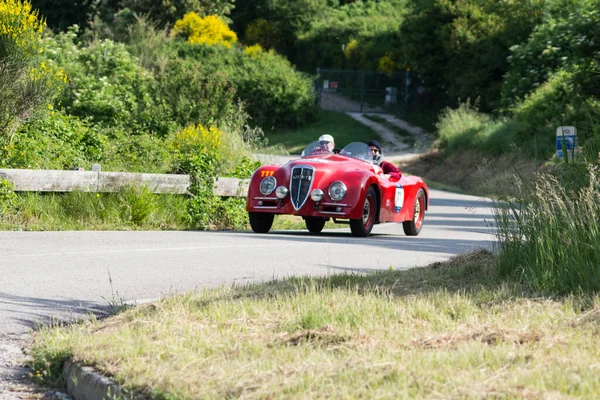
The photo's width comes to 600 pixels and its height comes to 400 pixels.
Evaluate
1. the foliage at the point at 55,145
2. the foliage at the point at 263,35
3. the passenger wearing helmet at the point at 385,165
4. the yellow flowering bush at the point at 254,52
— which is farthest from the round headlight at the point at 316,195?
the foliage at the point at 263,35

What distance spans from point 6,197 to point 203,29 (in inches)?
1972

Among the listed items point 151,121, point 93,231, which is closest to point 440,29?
point 151,121

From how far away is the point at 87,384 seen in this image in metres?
5.83

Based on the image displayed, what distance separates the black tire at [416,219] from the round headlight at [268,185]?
2.73m

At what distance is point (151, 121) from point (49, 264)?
36.2 feet

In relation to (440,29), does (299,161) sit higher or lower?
lower

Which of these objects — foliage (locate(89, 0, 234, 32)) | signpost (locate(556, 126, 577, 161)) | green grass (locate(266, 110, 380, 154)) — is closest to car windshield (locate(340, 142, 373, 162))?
signpost (locate(556, 126, 577, 161))

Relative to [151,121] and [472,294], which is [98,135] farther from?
[472,294]

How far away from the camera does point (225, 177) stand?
703 inches

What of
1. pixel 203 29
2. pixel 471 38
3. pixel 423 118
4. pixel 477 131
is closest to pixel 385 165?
pixel 477 131

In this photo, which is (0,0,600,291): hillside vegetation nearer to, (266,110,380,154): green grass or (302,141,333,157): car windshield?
(266,110,380,154): green grass

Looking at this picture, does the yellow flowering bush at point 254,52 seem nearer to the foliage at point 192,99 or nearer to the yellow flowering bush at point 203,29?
the yellow flowering bush at point 203,29

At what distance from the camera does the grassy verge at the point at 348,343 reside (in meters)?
5.20

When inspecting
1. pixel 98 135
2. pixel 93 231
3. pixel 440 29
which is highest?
pixel 440 29
